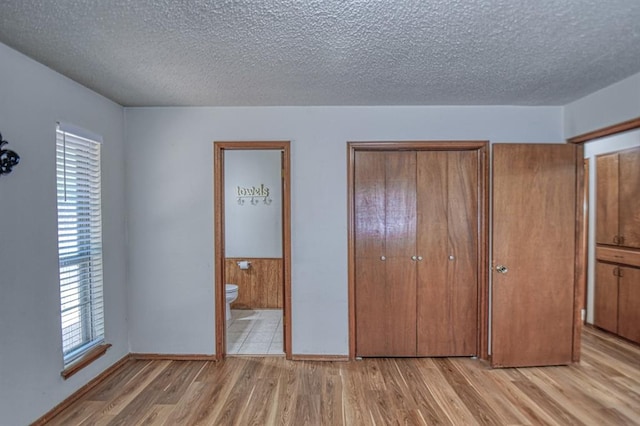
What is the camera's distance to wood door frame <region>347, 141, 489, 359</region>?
301cm

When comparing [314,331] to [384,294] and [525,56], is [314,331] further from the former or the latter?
[525,56]

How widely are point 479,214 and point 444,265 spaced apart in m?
0.57

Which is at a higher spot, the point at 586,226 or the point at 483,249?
the point at 586,226

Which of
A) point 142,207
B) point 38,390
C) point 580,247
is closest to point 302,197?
point 142,207

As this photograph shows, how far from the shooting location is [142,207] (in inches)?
121

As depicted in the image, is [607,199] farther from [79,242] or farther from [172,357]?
[79,242]

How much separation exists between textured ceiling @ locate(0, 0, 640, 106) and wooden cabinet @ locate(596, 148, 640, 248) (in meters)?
1.34

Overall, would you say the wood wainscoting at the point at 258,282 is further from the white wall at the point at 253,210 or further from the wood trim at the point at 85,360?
the wood trim at the point at 85,360

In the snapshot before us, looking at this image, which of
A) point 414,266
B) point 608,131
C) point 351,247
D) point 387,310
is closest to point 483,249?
point 414,266

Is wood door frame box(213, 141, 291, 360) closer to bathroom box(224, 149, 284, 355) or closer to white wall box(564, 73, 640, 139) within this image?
bathroom box(224, 149, 284, 355)

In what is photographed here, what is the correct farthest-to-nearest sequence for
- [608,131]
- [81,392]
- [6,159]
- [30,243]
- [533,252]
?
[533,252]
[608,131]
[81,392]
[30,243]
[6,159]

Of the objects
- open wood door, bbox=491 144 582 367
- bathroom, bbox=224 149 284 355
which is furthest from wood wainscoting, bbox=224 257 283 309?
open wood door, bbox=491 144 582 367

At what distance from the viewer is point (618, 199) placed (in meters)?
3.51

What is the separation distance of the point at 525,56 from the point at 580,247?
6.13 ft
